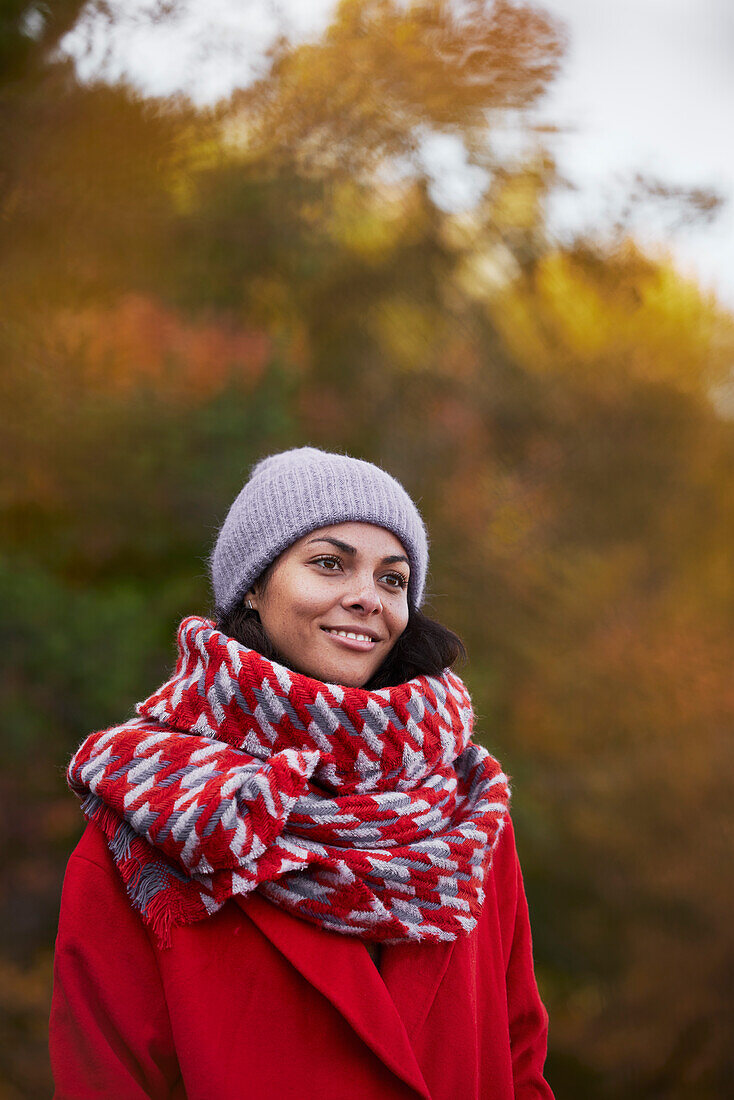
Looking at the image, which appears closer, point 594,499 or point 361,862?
point 361,862

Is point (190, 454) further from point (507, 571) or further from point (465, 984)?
point (465, 984)

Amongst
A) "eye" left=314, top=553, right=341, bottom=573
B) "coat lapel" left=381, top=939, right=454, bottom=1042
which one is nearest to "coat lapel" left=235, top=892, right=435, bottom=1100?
"coat lapel" left=381, top=939, right=454, bottom=1042

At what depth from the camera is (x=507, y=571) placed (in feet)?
10.8

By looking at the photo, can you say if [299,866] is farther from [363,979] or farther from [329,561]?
[329,561]

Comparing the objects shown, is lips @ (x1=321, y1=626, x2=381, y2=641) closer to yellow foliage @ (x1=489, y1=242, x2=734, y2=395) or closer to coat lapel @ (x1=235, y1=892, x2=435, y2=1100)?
coat lapel @ (x1=235, y1=892, x2=435, y2=1100)

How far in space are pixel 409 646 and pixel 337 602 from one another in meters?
0.21

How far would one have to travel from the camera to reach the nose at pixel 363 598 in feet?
4.06

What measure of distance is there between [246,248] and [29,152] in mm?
765

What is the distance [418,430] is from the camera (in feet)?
10.6

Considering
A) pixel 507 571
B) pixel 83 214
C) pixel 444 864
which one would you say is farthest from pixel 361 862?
pixel 83 214

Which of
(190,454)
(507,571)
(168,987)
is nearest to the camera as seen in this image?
(168,987)

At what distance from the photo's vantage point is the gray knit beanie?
1.30 meters

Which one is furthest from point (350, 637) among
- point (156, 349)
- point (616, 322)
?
point (616, 322)

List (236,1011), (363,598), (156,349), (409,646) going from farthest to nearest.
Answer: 1. (156,349)
2. (409,646)
3. (363,598)
4. (236,1011)
